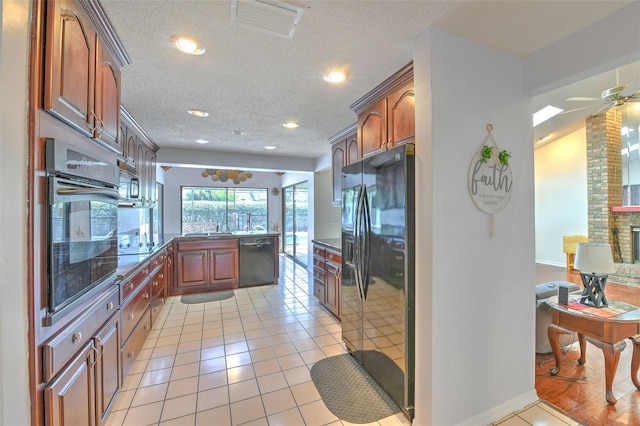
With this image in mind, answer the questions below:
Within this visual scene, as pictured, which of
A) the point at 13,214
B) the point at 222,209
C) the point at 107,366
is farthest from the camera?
the point at 222,209

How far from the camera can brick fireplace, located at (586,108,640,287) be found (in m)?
5.27

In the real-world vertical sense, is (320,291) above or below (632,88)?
below

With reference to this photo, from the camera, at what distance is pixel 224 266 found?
4641 mm

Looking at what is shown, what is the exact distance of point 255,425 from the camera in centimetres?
170

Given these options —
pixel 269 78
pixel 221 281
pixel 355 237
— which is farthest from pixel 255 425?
pixel 221 281

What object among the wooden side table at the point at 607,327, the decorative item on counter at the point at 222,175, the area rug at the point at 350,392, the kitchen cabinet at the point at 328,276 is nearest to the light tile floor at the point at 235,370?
the area rug at the point at 350,392

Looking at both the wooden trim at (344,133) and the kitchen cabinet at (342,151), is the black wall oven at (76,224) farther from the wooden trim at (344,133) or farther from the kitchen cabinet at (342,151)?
the wooden trim at (344,133)

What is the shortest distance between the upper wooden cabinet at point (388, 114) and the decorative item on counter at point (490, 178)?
46 centimetres

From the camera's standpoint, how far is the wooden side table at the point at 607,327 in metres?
1.81

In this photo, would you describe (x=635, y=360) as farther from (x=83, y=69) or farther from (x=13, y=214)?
(x=83, y=69)

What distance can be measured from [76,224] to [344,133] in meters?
2.89

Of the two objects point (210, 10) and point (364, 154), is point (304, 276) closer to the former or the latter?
point (364, 154)

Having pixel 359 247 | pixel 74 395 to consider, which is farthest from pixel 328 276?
pixel 74 395

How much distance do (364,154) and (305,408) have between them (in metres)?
2.13
